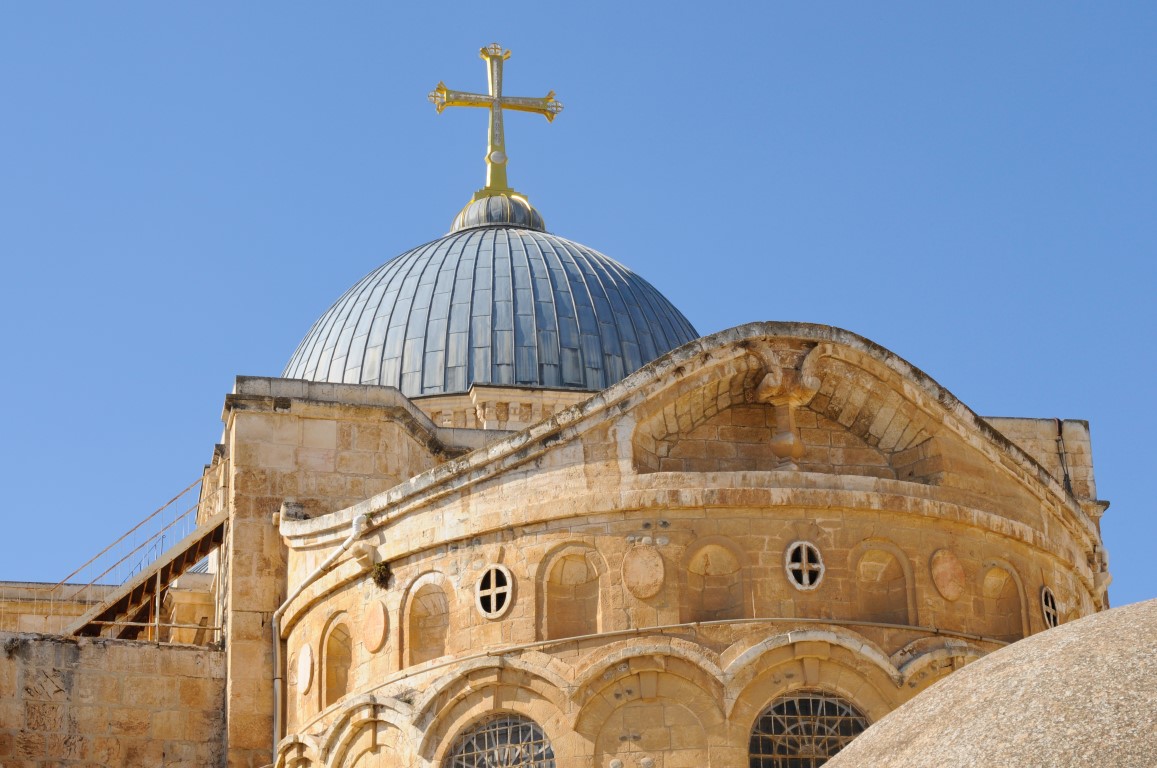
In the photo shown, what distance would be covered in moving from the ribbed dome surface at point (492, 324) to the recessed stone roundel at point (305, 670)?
1038cm

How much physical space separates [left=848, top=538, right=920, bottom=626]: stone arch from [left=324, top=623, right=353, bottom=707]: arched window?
6444 millimetres

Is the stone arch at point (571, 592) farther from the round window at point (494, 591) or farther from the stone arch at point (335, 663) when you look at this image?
the stone arch at point (335, 663)

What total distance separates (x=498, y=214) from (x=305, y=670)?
16.9 metres

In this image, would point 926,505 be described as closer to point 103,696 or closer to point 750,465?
point 750,465

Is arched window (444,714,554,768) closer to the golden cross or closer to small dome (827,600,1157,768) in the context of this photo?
small dome (827,600,1157,768)

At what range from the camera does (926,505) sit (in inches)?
1014

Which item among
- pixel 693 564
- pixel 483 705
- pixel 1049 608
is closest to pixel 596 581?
pixel 693 564

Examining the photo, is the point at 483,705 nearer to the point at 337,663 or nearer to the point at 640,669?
the point at 640,669

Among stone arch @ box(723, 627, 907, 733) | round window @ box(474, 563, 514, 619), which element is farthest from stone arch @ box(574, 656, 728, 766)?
round window @ box(474, 563, 514, 619)

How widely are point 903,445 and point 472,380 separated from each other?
12.3 meters

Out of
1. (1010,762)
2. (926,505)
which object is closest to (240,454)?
(926,505)

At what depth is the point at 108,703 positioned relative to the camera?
92.3 ft

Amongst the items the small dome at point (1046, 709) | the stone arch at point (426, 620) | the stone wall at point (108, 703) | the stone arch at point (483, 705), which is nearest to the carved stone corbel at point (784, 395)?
the stone arch at point (483, 705)

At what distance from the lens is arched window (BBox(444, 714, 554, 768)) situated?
79.9ft
